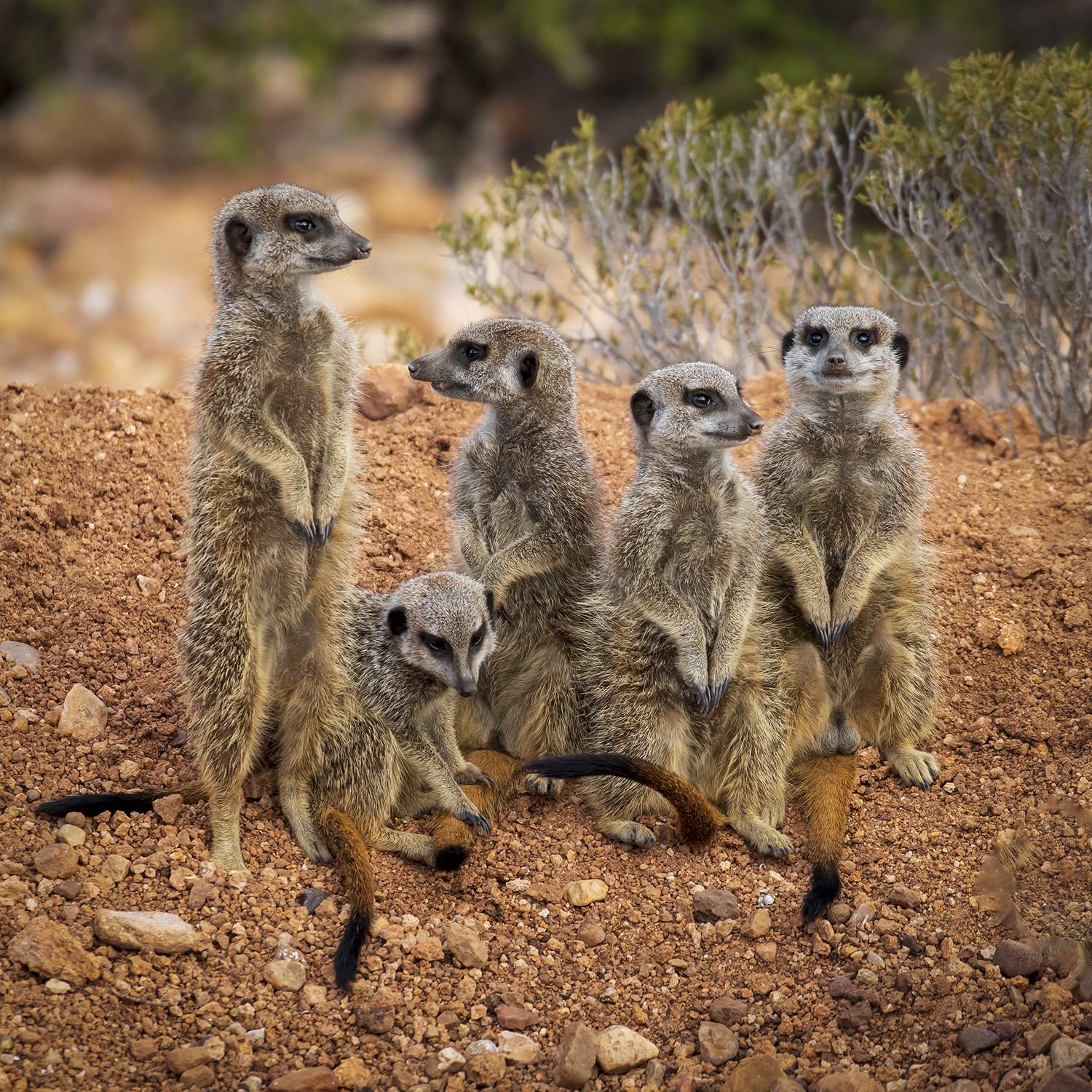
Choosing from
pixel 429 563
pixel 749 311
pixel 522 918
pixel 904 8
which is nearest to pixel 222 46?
pixel 904 8

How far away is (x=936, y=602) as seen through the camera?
11.0 ft

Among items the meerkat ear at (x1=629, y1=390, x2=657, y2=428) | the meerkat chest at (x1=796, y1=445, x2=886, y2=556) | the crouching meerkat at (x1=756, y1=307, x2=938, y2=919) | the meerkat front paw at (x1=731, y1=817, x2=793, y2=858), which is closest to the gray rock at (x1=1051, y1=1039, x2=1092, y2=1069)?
the meerkat front paw at (x1=731, y1=817, x2=793, y2=858)

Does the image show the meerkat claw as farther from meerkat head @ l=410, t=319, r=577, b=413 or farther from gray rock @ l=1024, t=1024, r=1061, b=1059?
gray rock @ l=1024, t=1024, r=1061, b=1059

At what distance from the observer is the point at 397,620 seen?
2.76 metres

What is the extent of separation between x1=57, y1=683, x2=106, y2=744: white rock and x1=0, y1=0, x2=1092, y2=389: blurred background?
532 centimetres

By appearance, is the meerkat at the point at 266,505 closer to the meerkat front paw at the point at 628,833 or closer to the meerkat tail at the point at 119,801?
the meerkat tail at the point at 119,801

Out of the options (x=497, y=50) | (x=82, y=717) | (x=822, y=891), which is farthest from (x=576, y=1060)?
(x=497, y=50)

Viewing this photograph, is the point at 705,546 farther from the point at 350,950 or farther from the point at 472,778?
the point at 350,950

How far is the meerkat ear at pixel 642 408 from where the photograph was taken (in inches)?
114

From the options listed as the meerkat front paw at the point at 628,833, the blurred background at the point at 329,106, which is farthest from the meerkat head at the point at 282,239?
the blurred background at the point at 329,106

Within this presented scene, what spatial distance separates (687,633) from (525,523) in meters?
0.52

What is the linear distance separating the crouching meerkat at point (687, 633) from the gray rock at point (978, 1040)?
0.73 meters

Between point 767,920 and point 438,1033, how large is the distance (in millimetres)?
738

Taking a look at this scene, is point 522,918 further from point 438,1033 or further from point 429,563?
point 429,563
